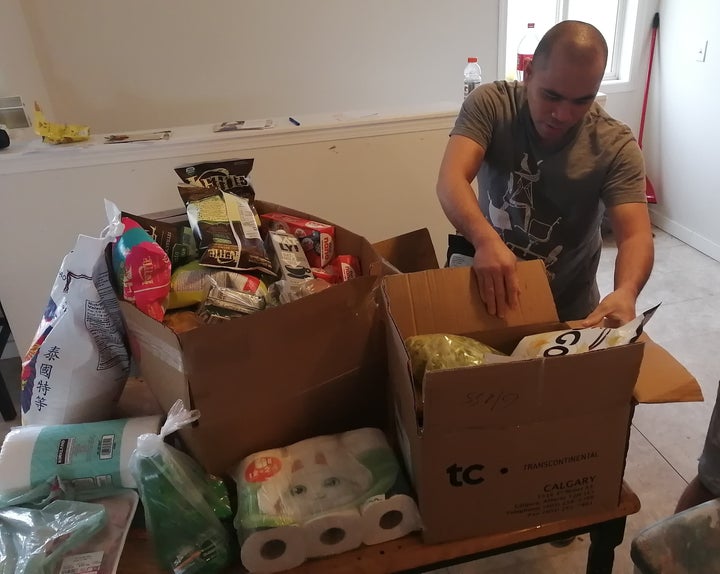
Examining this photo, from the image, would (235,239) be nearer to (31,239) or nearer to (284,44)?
(31,239)

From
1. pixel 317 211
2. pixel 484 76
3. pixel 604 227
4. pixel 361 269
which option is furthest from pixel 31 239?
pixel 604 227

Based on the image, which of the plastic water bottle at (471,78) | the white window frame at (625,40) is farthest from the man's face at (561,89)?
the white window frame at (625,40)

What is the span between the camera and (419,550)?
766 millimetres

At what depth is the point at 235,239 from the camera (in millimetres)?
995

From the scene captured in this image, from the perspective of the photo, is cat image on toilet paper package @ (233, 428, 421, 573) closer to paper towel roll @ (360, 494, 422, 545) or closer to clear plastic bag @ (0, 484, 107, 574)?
paper towel roll @ (360, 494, 422, 545)

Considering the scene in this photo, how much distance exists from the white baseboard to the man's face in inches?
86.1

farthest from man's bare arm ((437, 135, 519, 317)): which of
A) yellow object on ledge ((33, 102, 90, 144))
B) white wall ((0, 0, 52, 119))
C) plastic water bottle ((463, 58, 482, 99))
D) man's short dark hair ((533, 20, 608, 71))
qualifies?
white wall ((0, 0, 52, 119))

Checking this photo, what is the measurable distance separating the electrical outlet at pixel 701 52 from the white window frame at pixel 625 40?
17.0 inches

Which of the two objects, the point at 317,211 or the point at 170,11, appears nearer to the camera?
the point at 317,211

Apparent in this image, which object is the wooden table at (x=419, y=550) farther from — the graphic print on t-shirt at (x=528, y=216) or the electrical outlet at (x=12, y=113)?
the electrical outlet at (x=12, y=113)

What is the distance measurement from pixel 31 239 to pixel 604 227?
9.36ft

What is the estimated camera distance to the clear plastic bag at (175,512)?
735 mm

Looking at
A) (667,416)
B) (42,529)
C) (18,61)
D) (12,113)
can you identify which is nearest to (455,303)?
(42,529)

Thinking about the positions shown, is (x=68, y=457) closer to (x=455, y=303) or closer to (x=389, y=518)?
(x=389, y=518)
